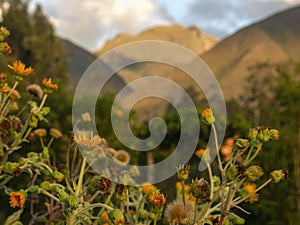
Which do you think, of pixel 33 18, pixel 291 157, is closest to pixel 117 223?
pixel 291 157

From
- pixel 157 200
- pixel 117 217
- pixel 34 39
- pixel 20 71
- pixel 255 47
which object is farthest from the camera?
pixel 255 47

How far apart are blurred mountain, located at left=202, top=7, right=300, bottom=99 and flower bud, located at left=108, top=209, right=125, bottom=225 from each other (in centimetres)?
9930

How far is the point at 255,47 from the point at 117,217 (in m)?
115

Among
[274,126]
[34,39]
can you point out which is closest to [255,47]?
[34,39]

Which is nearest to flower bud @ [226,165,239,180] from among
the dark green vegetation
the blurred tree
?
the dark green vegetation

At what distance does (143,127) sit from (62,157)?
127 inches

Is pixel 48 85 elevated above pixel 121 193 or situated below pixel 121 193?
Answer: above

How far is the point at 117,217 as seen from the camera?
159cm

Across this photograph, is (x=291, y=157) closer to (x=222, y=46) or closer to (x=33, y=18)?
(x=33, y=18)

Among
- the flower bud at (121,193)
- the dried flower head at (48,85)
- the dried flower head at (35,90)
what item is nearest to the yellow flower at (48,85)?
the dried flower head at (48,85)

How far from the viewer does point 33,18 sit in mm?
29609

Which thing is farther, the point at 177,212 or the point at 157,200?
the point at 177,212

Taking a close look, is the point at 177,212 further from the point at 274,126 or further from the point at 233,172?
the point at 274,126

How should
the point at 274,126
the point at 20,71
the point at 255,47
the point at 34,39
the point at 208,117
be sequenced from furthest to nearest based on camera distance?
the point at 255,47 → the point at 34,39 → the point at 274,126 → the point at 20,71 → the point at 208,117
